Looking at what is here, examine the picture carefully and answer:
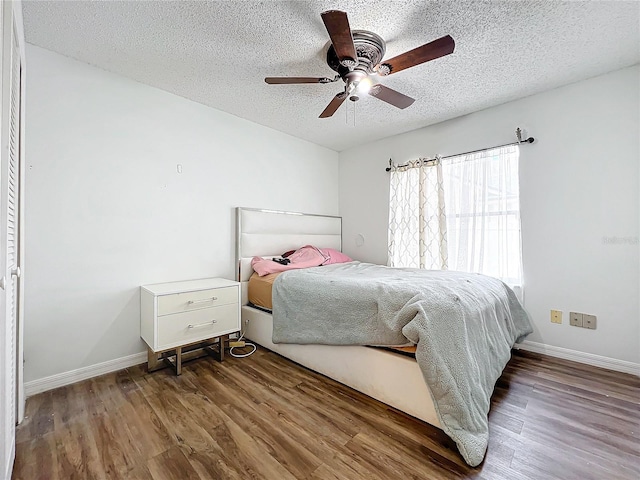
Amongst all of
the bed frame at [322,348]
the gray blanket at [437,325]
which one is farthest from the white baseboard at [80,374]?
the gray blanket at [437,325]

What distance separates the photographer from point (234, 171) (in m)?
3.02

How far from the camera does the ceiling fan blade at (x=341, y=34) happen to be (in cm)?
133

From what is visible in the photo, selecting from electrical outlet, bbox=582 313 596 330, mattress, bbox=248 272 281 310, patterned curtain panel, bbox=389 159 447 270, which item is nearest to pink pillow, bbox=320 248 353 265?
patterned curtain panel, bbox=389 159 447 270

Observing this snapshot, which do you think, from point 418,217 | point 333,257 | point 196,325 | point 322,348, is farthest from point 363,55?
point 196,325

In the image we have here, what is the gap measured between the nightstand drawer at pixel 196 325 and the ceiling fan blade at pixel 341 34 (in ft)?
6.70

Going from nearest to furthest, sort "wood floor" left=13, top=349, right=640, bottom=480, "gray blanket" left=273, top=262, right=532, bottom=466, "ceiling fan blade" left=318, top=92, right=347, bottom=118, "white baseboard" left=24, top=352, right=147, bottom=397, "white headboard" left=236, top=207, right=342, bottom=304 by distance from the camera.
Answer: "wood floor" left=13, top=349, right=640, bottom=480
"gray blanket" left=273, top=262, right=532, bottom=466
"white baseboard" left=24, top=352, right=147, bottom=397
"ceiling fan blade" left=318, top=92, right=347, bottom=118
"white headboard" left=236, top=207, right=342, bottom=304

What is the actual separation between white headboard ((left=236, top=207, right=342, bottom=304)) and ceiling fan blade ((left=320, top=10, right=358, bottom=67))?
1837mm

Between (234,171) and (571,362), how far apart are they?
3.57 metres

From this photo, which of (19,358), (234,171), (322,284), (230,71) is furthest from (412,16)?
(19,358)

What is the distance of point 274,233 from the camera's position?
3.32 metres

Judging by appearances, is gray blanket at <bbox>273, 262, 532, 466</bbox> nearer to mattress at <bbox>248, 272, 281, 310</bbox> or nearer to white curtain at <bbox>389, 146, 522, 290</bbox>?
mattress at <bbox>248, 272, 281, 310</bbox>

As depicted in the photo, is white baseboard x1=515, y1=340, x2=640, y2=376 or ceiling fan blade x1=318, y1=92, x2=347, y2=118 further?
white baseboard x1=515, y1=340, x2=640, y2=376

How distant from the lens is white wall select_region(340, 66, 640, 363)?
2186 mm

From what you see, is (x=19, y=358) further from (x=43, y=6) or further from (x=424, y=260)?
(x=424, y=260)
